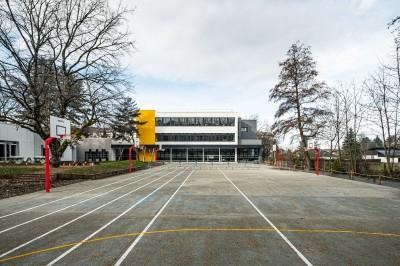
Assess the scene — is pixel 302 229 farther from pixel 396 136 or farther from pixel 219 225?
pixel 396 136

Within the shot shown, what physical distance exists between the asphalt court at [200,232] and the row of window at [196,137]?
2100 inches

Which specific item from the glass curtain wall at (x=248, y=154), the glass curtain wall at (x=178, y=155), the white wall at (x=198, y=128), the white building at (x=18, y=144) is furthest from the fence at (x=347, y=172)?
the white building at (x=18, y=144)

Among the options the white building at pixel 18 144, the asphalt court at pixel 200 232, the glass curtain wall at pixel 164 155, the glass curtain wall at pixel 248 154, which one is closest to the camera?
the asphalt court at pixel 200 232

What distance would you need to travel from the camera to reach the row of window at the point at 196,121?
2650 inches

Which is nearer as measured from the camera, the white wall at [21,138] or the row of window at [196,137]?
the white wall at [21,138]

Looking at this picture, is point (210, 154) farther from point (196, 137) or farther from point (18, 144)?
point (18, 144)

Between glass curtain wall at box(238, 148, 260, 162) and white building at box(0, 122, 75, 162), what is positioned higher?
white building at box(0, 122, 75, 162)

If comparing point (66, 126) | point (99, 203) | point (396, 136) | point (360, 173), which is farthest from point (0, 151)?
point (396, 136)

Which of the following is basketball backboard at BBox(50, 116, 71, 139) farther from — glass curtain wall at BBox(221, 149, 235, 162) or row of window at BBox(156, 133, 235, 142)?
glass curtain wall at BBox(221, 149, 235, 162)

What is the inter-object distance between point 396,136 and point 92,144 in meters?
56.9

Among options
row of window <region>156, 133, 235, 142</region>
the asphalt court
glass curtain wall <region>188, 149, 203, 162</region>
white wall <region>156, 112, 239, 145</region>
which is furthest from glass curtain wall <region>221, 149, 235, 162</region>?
the asphalt court

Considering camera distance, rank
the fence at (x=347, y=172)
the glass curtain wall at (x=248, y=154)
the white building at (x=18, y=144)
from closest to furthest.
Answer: the fence at (x=347, y=172) < the white building at (x=18, y=144) < the glass curtain wall at (x=248, y=154)

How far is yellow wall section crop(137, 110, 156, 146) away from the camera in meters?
66.8

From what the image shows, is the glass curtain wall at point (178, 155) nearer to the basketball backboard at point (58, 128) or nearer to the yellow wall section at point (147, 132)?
the yellow wall section at point (147, 132)
